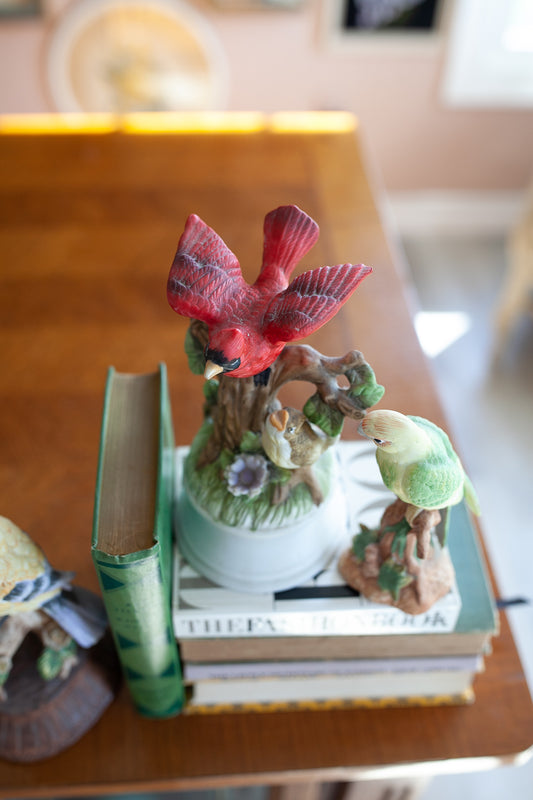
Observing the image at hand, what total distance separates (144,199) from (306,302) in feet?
2.95

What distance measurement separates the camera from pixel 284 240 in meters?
0.58

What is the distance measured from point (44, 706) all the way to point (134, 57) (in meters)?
1.74

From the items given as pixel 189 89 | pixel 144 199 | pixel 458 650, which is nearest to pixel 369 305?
pixel 144 199

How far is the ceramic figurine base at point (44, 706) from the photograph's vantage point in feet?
2.23

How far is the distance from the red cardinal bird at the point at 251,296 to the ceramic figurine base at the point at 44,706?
37 cm

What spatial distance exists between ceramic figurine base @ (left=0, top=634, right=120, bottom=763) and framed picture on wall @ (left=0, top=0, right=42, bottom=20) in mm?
1865

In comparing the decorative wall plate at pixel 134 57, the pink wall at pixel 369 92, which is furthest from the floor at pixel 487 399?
the decorative wall plate at pixel 134 57

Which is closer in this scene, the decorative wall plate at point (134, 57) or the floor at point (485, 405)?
the floor at point (485, 405)

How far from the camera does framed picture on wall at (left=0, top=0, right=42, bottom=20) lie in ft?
6.47

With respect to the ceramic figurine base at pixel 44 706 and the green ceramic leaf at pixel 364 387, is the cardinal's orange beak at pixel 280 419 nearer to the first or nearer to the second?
the green ceramic leaf at pixel 364 387

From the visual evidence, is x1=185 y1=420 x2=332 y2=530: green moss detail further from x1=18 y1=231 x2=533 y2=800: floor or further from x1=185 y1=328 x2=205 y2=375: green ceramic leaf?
x1=18 y1=231 x2=533 y2=800: floor

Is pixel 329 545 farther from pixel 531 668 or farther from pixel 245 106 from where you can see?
pixel 245 106

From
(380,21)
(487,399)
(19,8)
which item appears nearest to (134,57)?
(19,8)

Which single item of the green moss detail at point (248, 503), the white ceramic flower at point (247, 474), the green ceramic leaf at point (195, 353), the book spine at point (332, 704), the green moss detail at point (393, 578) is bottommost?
the book spine at point (332, 704)
